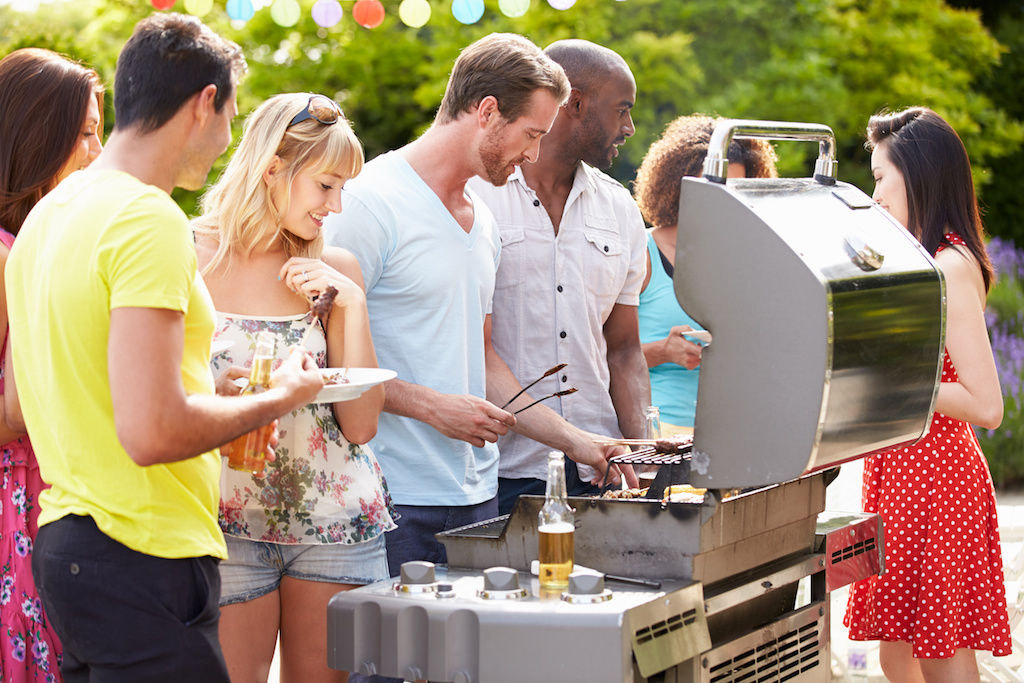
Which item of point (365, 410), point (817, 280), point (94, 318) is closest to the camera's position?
point (94, 318)

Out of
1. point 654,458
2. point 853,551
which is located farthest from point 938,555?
point 654,458

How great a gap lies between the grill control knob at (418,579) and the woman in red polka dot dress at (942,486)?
1.49m

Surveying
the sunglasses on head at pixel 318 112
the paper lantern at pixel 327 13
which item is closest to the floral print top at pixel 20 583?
the sunglasses on head at pixel 318 112

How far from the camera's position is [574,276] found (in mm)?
3445

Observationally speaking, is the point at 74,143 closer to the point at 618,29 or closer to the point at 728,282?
the point at 728,282

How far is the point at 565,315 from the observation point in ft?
11.2

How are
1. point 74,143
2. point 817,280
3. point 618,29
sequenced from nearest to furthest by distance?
1. point 817,280
2. point 74,143
3. point 618,29

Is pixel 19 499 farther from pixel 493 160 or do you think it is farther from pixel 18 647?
pixel 493 160

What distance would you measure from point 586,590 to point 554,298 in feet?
4.78

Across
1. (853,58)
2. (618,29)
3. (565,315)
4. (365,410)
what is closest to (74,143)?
(365,410)

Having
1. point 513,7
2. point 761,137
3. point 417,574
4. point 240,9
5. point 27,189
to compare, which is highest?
point 513,7

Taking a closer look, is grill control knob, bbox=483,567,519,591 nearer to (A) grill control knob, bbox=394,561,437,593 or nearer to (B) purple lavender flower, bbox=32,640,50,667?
(A) grill control knob, bbox=394,561,437,593

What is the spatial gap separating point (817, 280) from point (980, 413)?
1.18m

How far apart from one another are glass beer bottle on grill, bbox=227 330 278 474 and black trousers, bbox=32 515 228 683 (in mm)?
345
